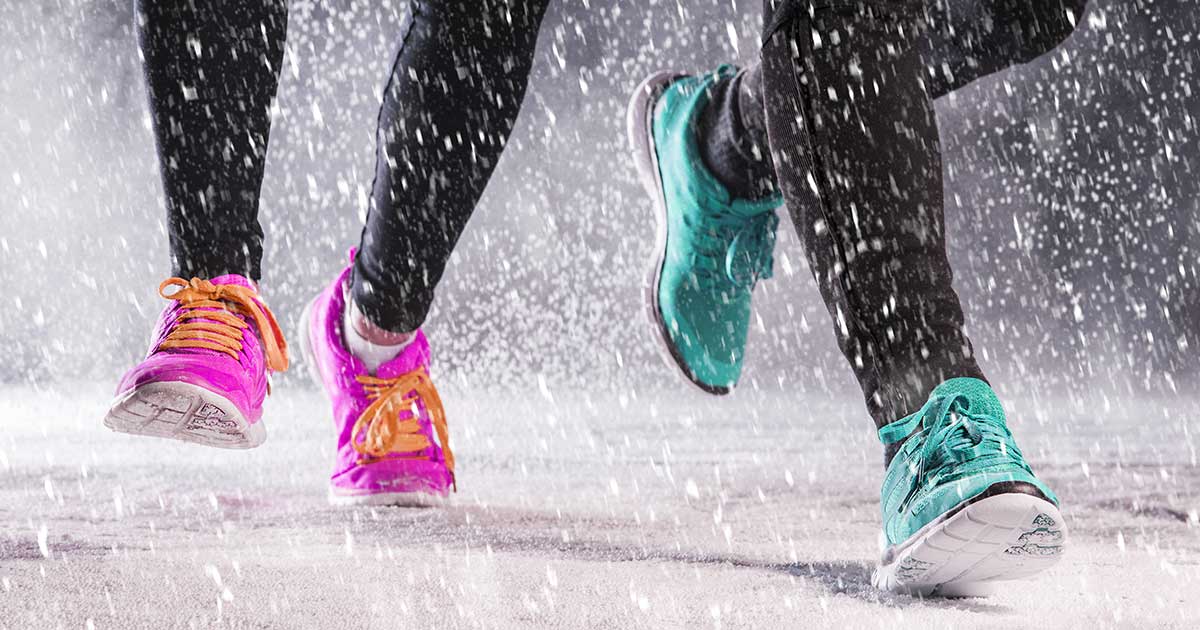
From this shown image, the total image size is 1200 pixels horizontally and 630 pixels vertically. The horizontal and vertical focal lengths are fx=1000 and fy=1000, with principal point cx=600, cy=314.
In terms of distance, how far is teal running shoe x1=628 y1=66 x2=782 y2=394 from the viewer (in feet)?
3.73

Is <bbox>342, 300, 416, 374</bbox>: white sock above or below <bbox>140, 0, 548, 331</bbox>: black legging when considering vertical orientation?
below

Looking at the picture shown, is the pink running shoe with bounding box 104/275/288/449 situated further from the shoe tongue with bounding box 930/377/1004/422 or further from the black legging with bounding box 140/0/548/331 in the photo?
the shoe tongue with bounding box 930/377/1004/422

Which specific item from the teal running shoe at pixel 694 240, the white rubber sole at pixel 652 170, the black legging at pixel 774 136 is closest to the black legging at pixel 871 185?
the black legging at pixel 774 136

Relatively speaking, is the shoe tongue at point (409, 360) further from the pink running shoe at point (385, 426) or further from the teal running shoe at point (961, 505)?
the teal running shoe at point (961, 505)

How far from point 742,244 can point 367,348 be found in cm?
45

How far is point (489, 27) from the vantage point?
1.08 m

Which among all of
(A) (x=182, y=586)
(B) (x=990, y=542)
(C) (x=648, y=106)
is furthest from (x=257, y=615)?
(C) (x=648, y=106)

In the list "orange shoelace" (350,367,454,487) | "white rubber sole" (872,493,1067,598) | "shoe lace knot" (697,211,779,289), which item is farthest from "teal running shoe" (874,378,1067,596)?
"orange shoelace" (350,367,454,487)

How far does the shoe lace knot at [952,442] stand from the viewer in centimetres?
63

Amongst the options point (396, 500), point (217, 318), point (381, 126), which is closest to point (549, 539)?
point (396, 500)

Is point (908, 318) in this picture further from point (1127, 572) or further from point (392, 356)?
point (392, 356)

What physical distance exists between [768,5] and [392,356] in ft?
1.97

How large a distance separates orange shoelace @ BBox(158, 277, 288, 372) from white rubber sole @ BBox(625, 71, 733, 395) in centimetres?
44

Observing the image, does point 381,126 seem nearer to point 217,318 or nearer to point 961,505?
point 217,318
